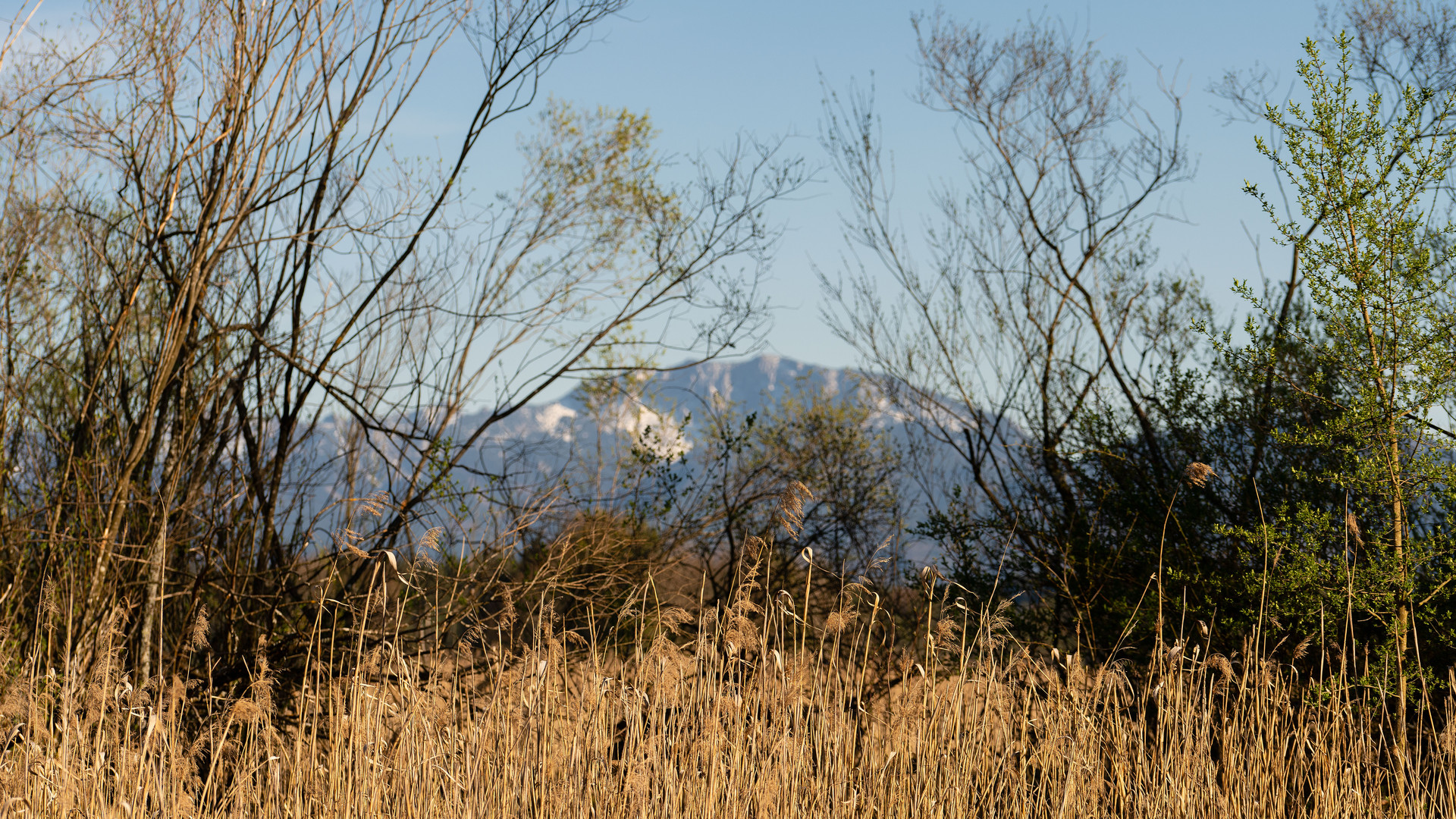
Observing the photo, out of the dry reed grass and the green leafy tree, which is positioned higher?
Result: the green leafy tree

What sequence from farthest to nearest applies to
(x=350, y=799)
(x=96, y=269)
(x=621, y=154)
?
(x=621, y=154), (x=96, y=269), (x=350, y=799)

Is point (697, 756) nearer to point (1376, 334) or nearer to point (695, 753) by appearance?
point (695, 753)

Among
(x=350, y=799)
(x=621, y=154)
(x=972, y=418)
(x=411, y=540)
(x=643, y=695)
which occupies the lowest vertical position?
(x=350, y=799)

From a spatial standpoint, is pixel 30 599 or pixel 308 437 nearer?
pixel 30 599

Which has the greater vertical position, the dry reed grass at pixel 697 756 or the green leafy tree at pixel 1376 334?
the green leafy tree at pixel 1376 334

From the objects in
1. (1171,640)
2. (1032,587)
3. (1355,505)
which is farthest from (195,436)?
(1355,505)

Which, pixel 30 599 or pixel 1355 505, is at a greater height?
pixel 1355 505

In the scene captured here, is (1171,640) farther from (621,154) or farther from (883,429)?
(621,154)

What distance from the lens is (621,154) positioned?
642 centimetres

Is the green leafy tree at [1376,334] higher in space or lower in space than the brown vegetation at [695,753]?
higher

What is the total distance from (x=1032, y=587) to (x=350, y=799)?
12.9 ft

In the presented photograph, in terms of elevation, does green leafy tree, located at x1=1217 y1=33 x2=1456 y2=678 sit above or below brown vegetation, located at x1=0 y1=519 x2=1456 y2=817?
above

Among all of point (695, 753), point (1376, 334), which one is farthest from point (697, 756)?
point (1376, 334)

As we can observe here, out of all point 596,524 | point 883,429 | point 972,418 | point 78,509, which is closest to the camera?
point 78,509
